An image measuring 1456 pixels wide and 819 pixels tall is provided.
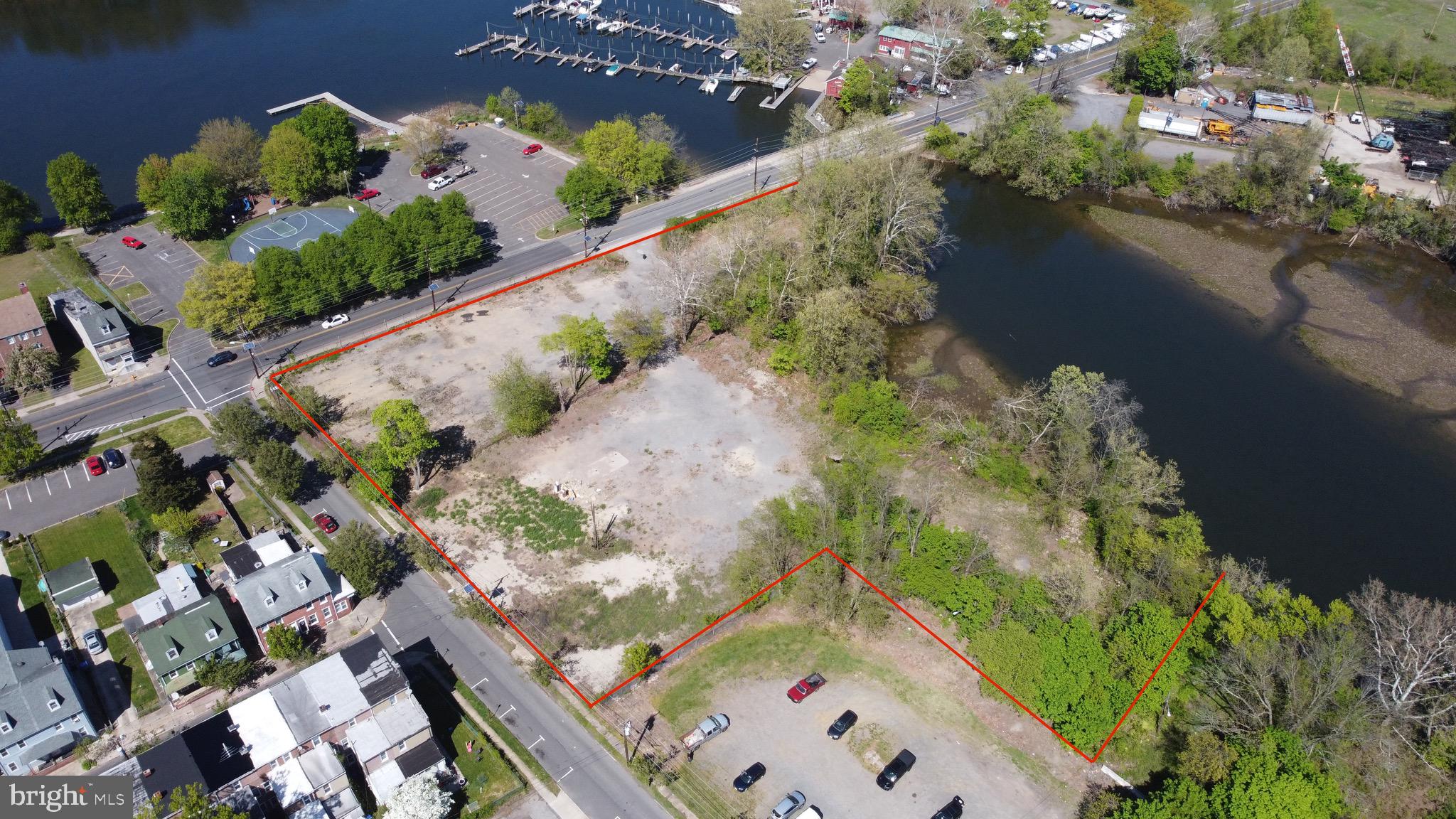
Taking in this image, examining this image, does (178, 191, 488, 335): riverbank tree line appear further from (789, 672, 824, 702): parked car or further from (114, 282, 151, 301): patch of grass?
(789, 672, 824, 702): parked car

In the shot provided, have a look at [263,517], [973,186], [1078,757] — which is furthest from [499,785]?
[973,186]

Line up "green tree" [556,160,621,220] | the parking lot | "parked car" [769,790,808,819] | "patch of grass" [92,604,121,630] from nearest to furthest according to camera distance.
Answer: "parked car" [769,790,808,819], "patch of grass" [92,604,121,630], "green tree" [556,160,621,220], the parking lot

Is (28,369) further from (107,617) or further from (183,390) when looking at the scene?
(107,617)

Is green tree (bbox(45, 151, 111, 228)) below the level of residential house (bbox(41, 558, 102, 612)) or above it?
above

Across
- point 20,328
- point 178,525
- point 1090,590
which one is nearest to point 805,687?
point 1090,590

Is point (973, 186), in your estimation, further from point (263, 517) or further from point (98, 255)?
point (98, 255)

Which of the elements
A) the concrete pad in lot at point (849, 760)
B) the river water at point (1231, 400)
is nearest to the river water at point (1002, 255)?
the river water at point (1231, 400)

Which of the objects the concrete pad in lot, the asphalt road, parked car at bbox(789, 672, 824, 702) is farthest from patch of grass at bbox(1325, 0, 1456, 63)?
the asphalt road
